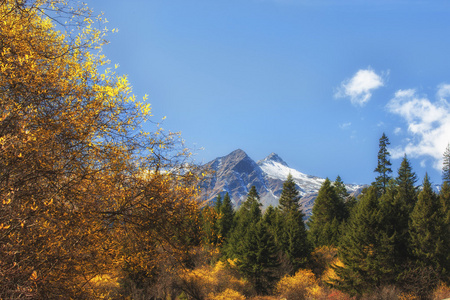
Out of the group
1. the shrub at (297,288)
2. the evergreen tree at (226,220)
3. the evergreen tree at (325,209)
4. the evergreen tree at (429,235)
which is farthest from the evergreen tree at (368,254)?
the evergreen tree at (226,220)

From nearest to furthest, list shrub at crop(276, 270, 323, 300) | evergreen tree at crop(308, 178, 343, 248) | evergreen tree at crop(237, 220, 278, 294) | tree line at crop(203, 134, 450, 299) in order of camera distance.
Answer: tree line at crop(203, 134, 450, 299)
shrub at crop(276, 270, 323, 300)
evergreen tree at crop(237, 220, 278, 294)
evergreen tree at crop(308, 178, 343, 248)

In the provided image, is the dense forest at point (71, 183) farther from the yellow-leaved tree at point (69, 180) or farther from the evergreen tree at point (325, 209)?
the evergreen tree at point (325, 209)

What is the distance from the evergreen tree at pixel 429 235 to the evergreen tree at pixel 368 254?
9.61 feet

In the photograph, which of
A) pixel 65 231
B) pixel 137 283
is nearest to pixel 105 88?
pixel 65 231

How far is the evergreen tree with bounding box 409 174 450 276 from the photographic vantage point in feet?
108

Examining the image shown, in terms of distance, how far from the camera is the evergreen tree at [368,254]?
32.8m

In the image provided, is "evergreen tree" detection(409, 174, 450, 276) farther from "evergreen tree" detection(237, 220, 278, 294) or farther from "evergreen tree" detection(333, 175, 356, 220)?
"evergreen tree" detection(333, 175, 356, 220)

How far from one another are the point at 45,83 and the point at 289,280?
38009 millimetres

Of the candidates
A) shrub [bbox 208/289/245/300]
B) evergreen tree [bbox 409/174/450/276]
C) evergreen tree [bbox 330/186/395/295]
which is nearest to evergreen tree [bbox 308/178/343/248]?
evergreen tree [bbox 330/186/395/295]

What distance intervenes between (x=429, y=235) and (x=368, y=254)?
668 centimetres

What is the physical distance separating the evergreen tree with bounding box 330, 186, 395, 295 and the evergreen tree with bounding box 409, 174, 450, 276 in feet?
9.61

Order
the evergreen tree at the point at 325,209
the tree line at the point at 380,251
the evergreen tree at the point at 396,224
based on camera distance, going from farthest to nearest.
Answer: the evergreen tree at the point at 325,209 < the evergreen tree at the point at 396,224 < the tree line at the point at 380,251

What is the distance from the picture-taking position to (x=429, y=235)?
108 feet

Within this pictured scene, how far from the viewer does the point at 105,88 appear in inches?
303
